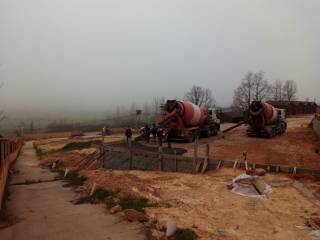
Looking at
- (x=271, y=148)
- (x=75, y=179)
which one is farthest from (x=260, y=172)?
(x=75, y=179)

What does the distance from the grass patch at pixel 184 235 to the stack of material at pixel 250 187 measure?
464cm

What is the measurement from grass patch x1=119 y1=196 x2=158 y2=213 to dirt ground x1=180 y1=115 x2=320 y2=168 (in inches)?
331

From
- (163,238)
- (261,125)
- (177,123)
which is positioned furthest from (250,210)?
(261,125)

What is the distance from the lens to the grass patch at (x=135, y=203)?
539 inches

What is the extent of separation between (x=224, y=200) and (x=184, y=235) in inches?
155

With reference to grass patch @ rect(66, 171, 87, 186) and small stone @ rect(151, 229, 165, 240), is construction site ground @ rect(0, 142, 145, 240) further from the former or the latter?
grass patch @ rect(66, 171, 87, 186)

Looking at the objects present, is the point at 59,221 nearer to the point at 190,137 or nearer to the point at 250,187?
the point at 250,187

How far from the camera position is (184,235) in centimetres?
1052

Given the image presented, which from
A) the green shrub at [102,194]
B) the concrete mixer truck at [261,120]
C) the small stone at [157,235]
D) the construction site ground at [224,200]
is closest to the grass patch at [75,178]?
the construction site ground at [224,200]

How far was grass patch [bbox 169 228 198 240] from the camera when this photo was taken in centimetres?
1038

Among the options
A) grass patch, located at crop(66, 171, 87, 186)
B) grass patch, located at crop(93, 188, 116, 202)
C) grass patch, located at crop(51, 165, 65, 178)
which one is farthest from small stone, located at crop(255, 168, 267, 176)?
grass patch, located at crop(51, 165, 65, 178)

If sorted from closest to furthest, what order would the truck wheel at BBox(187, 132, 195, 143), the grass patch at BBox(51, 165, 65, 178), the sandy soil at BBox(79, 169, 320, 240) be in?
the sandy soil at BBox(79, 169, 320, 240) < the grass patch at BBox(51, 165, 65, 178) < the truck wheel at BBox(187, 132, 195, 143)

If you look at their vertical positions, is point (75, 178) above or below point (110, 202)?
below

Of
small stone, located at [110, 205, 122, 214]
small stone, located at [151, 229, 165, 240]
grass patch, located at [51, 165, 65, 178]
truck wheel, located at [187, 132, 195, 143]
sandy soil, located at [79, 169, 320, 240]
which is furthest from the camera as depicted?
truck wheel, located at [187, 132, 195, 143]
